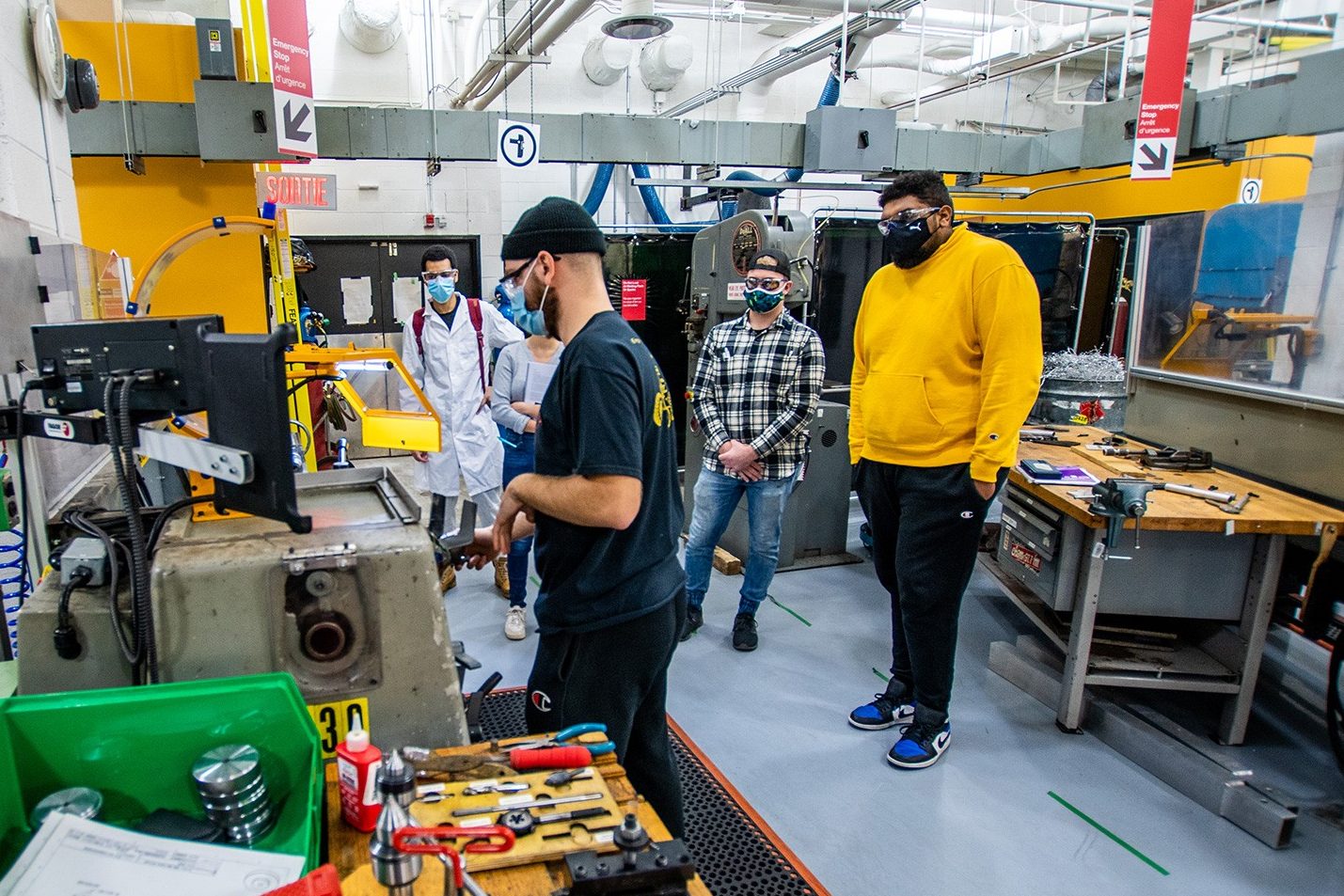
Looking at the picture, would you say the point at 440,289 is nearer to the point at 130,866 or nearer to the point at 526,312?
the point at 526,312

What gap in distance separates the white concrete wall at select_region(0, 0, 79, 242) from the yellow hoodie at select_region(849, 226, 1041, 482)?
2.16 metres

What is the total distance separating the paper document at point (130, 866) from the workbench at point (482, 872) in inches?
3.3

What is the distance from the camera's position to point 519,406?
10.3 ft

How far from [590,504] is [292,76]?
2931 mm

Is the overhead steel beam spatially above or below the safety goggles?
above

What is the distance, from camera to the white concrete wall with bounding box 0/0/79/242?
1757mm

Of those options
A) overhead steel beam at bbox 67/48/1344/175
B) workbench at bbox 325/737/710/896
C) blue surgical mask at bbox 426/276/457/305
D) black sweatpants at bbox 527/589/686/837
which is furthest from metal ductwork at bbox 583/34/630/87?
workbench at bbox 325/737/710/896

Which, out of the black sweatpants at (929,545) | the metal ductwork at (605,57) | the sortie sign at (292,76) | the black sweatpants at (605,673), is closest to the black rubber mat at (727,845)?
the black sweatpants at (605,673)

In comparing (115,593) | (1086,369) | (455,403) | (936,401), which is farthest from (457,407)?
(1086,369)

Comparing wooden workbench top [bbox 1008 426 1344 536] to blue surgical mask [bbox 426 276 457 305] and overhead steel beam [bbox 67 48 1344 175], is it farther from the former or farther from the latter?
blue surgical mask [bbox 426 276 457 305]

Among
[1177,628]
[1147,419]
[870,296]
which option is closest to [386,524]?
[870,296]

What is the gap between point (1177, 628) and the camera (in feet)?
9.11

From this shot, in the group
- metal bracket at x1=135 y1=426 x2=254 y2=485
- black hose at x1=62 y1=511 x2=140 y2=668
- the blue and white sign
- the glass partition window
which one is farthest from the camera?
the blue and white sign

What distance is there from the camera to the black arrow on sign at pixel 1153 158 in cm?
386
